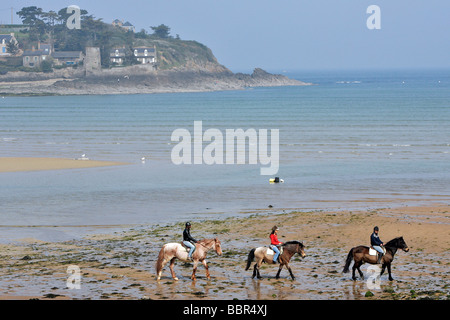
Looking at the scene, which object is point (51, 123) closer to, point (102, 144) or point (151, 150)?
point (102, 144)

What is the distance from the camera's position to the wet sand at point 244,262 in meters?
Answer: 19.8

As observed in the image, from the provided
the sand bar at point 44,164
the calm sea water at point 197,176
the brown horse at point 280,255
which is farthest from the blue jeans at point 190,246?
the sand bar at point 44,164

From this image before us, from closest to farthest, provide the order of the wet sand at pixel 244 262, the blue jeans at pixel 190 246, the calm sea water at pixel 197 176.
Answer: the wet sand at pixel 244 262, the blue jeans at pixel 190 246, the calm sea water at pixel 197 176

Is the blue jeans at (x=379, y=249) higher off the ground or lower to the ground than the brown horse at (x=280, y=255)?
higher

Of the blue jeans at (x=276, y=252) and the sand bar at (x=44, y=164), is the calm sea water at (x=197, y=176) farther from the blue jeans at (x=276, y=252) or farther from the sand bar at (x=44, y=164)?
the blue jeans at (x=276, y=252)

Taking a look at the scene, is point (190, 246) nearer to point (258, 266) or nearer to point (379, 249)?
point (258, 266)


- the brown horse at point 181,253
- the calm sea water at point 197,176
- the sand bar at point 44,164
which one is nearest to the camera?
the brown horse at point 181,253

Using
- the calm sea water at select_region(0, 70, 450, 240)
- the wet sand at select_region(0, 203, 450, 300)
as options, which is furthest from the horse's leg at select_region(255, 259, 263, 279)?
the calm sea water at select_region(0, 70, 450, 240)

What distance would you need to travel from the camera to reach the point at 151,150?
69125mm

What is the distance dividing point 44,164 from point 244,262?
38232 millimetres

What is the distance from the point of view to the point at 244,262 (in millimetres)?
23891

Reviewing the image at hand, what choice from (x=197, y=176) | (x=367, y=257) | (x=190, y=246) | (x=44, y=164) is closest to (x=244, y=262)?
(x=190, y=246)

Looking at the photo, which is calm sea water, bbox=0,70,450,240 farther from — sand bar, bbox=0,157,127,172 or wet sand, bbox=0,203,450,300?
wet sand, bbox=0,203,450,300

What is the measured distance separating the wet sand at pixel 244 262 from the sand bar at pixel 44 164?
26.6 meters
